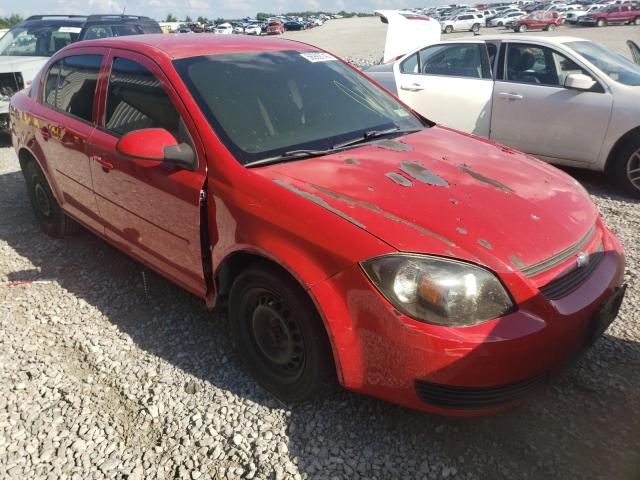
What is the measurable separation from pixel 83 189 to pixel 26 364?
125 centimetres

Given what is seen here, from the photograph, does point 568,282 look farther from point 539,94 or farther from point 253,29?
point 253,29

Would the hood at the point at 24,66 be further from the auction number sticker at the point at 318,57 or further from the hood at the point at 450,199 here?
the hood at the point at 450,199

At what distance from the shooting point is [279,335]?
245 cm

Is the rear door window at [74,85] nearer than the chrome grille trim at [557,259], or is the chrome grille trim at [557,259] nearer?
the chrome grille trim at [557,259]

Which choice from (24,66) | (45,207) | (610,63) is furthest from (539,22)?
(45,207)

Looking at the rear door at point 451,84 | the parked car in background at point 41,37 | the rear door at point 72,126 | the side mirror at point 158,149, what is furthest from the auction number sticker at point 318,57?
the parked car in background at point 41,37

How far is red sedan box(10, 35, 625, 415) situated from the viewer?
1964 millimetres

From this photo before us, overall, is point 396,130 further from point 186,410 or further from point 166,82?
point 186,410

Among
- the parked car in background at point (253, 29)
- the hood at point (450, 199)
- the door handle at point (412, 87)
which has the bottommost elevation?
the parked car in background at point (253, 29)

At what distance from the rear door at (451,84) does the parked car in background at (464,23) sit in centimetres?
4514

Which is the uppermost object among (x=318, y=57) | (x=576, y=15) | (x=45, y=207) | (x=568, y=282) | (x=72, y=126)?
(x=318, y=57)

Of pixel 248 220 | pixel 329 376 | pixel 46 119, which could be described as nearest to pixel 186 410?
pixel 329 376

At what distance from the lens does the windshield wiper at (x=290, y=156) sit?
8.16 feet

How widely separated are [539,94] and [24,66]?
702 centimetres
